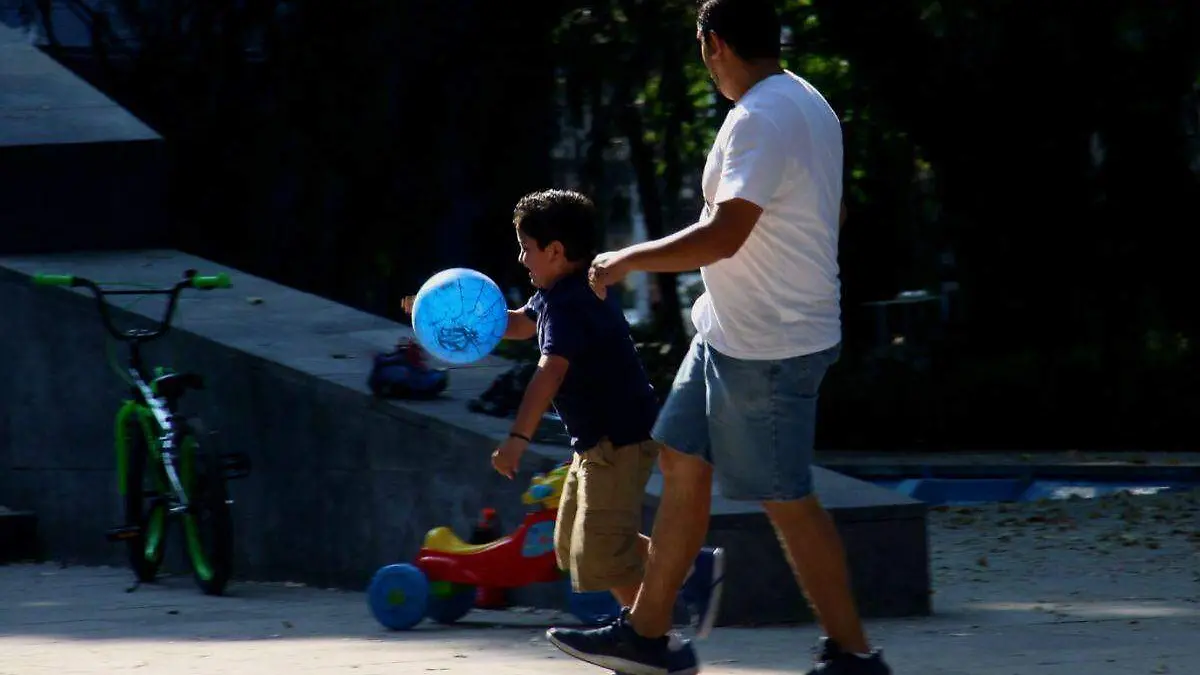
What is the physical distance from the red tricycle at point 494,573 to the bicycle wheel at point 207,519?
50.3 inches

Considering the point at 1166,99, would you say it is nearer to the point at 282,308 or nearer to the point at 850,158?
the point at 850,158

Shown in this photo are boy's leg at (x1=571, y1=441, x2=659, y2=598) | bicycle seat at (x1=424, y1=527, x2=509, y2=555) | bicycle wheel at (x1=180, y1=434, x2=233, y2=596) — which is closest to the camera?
boy's leg at (x1=571, y1=441, x2=659, y2=598)

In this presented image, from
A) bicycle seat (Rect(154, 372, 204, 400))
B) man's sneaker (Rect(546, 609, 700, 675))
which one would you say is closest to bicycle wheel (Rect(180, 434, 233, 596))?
bicycle seat (Rect(154, 372, 204, 400))

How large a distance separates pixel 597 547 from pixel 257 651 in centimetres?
124

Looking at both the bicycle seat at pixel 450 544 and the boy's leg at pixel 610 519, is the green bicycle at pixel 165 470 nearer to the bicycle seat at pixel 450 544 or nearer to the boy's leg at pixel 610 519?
the bicycle seat at pixel 450 544

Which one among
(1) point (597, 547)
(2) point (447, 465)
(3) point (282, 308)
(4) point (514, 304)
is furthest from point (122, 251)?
(4) point (514, 304)

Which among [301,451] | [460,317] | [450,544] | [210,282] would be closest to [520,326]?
[460,317]

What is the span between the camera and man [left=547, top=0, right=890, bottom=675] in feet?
16.6

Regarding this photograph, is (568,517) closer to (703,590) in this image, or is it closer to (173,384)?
(703,590)

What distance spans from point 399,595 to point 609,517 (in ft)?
3.89

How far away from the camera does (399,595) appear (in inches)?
259

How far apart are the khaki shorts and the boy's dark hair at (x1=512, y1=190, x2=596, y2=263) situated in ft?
1.77

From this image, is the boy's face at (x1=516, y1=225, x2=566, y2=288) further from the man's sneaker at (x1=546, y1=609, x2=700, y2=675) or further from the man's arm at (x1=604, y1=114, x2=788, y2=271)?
the man's sneaker at (x1=546, y1=609, x2=700, y2=675)

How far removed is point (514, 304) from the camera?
18.2 m
